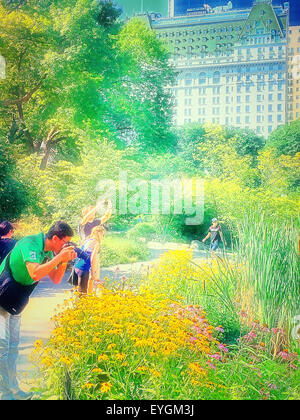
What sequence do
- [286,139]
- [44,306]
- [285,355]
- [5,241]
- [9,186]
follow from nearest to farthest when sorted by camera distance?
[285,355] → [5,241] → [44,306] → [286,139] → [9,186]

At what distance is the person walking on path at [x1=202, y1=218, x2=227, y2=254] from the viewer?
→ 14.7 feet

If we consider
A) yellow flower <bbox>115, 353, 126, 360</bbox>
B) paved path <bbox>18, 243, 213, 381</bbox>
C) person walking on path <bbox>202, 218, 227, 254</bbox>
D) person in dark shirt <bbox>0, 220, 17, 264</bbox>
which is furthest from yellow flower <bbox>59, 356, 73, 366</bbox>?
person walking on path <bbox>202, 218, 227, 254</bbox>

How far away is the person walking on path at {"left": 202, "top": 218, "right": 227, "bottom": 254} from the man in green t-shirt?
1.76 meters

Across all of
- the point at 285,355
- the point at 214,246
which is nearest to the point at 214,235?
the point at 214,246

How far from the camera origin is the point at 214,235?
459 centimetres

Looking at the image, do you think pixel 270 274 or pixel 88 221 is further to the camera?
pixel 88 221

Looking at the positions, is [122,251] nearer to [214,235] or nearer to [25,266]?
[214,235]

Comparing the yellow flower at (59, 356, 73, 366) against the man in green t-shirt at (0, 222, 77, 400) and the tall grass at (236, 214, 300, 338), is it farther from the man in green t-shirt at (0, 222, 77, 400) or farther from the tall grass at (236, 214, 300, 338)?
the tall grass at (236, 214, 300, 338)

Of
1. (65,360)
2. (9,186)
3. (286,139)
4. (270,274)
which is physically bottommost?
(65,360)

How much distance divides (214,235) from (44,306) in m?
1.61

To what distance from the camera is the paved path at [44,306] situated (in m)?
3.67
